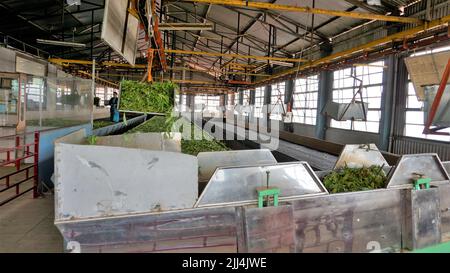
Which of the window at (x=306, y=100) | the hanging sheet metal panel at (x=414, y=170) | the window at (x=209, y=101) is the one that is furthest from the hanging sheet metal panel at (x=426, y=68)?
the window at (x=209, y=101)

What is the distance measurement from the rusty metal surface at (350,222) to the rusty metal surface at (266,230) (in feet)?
0.31

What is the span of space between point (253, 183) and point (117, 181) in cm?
92

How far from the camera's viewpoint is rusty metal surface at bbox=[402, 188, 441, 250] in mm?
2170

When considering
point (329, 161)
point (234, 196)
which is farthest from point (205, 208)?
point (329, 161)

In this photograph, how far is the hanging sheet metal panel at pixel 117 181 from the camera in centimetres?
159

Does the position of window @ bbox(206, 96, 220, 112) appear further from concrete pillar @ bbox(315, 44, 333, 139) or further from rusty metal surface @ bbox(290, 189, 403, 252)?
rusty metal surface @ bbox(290, 189, 403, 252)

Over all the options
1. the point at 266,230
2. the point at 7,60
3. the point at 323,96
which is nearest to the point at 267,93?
the point at 323,96

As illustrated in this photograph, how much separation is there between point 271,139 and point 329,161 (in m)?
3.45

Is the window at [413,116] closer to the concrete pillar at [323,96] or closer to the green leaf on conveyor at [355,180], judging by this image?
the concrete pillar at [323,96]

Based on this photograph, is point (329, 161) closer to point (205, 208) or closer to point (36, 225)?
point (205, 208)

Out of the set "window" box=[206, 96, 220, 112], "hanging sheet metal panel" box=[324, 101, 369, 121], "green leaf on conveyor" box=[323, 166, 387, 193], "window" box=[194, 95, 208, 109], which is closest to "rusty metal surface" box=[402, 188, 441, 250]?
"green leaf on conveyor" box=[323, 166, 387, 193]

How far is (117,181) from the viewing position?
1.63m

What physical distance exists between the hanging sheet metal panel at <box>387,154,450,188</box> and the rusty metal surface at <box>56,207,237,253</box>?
1519mm

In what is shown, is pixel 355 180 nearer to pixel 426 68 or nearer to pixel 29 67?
pixel 426 68
